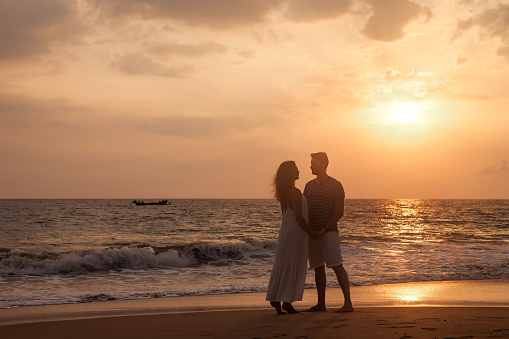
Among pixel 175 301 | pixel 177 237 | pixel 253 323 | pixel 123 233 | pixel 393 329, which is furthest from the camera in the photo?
pixel 123 233

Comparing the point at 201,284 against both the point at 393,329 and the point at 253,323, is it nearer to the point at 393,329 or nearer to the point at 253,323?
the point at 253,323

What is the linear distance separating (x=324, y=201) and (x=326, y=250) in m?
0.70

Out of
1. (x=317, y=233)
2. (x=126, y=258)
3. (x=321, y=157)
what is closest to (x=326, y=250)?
(x=317, y=233)

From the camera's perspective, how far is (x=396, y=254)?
2095cm

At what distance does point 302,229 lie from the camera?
7.62 m

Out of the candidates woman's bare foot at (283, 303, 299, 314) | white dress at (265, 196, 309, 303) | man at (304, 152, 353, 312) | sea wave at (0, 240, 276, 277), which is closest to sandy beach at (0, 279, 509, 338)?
woman's bare foot at (283, 303, 299, 314)

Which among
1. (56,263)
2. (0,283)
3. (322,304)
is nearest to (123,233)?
(56,263)

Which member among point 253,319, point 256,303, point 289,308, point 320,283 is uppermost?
point 320,283

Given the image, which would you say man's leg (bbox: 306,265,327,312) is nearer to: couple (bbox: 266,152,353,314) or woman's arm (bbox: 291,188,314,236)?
couple (bbox: 266,152,353,314)

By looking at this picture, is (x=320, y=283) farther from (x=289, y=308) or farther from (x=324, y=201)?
(x=324, y=201)

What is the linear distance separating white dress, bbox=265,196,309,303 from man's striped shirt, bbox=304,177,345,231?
0.70 ft

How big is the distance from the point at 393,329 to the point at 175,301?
16.1 ft

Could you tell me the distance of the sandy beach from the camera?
6.34 meters

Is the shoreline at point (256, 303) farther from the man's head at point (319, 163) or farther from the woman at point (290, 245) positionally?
the man's head at point (319, 163)
